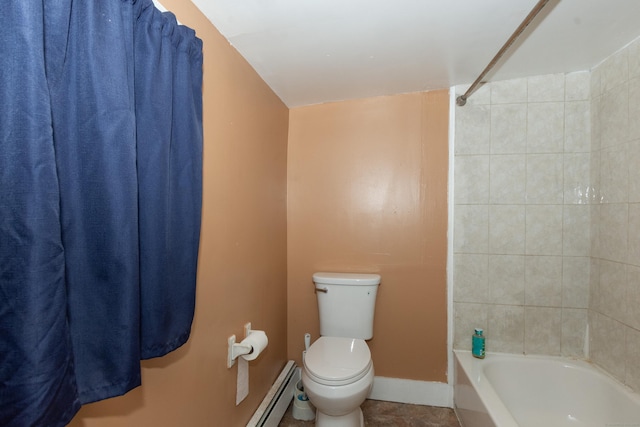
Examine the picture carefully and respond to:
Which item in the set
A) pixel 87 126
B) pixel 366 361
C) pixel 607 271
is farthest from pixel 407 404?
pixel 87 126

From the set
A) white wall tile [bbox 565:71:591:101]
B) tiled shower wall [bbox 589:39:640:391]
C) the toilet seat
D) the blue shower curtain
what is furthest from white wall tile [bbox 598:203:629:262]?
the blue shower curtain

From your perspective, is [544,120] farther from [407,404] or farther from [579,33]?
[407,404]

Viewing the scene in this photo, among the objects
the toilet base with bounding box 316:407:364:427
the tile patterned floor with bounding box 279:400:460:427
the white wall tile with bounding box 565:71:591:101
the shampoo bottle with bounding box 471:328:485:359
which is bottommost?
the tile patterned floor with bounding box 279:400:460:427

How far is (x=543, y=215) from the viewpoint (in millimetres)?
1809

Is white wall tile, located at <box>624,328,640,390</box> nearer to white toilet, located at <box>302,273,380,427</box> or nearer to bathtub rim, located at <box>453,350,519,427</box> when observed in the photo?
bathtub rim, located at <box>453,350,519,427</box>

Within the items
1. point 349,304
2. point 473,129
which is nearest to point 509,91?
point 473,129

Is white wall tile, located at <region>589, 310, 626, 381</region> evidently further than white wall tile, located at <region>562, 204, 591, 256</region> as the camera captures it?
No

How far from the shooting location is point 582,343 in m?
1.78

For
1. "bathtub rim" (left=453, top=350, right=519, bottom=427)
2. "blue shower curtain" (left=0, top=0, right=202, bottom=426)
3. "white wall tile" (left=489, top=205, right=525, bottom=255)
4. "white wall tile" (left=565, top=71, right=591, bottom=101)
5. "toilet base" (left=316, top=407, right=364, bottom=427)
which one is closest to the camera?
"blue shower curtain" (left=0, top=0, right=202, bottom=426)

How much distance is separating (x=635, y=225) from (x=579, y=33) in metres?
0.94

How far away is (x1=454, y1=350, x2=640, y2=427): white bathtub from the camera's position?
4.91ft

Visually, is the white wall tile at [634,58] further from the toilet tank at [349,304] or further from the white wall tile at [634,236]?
the toilet tank at [349,304]

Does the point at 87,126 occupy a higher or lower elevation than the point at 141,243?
higher

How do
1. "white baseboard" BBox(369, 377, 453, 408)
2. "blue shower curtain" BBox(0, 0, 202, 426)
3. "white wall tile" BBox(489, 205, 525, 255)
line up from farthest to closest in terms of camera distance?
"white baseboard" BBox(369, 377, 453, 408) < "white wall tile" BBox(489, 205, 525, 255) < "blue shower curtain" BBox(0, 0, 202, 426)
